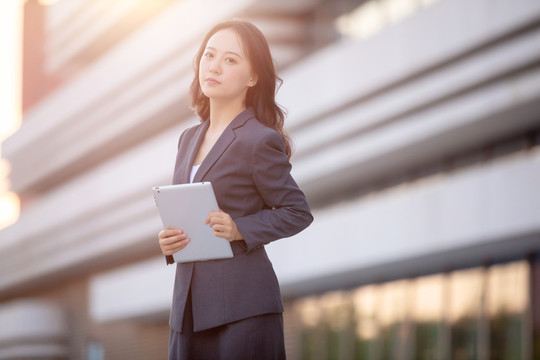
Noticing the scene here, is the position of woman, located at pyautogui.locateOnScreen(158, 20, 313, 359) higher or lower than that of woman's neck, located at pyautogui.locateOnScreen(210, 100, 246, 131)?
lower

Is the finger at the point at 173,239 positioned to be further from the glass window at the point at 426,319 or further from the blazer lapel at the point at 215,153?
the glass window at the point at 426,319

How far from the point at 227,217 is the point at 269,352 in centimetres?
42

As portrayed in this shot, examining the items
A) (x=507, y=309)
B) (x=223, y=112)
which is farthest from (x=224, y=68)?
(x=507, y=309)

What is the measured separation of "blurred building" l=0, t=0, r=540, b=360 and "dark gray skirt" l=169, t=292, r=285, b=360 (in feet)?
40.8

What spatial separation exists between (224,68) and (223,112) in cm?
15

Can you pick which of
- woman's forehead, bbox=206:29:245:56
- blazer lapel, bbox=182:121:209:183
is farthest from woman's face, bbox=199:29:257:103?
blazer lapel, bbox=182:121:209:183

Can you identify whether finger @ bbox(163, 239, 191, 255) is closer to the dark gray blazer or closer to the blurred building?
the dark gray blazer

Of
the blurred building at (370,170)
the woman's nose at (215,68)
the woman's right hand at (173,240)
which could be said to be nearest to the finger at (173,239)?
the woman's right hand at (173,240)

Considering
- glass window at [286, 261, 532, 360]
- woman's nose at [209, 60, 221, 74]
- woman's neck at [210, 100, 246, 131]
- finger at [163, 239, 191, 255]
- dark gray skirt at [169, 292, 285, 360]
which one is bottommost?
dark gray skirt at [169, 292, 285, 360]

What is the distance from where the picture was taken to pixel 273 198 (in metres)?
2.54

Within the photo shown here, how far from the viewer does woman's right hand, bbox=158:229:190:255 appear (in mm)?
2459

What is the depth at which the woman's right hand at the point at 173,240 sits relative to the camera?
8.07 feet

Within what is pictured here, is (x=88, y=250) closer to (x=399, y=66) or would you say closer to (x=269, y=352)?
(x=399, y=66)

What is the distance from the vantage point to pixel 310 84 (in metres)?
20.2
